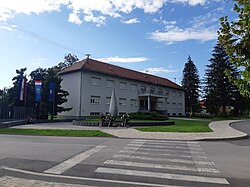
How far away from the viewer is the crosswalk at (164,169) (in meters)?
5.62

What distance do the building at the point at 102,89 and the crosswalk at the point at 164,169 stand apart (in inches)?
1058

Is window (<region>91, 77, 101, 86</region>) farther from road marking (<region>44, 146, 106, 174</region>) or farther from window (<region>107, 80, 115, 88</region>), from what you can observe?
road marking (<region>44, 146, 106, 174</region>)

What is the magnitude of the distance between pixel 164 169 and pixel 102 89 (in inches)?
1256

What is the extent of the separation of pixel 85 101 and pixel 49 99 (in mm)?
6505

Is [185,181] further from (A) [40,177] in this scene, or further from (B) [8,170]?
(B) [8,170]

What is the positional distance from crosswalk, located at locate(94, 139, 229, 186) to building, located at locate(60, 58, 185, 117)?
26883 mm

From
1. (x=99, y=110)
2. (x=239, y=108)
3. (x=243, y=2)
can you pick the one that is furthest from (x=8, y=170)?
(x=239, y=108)

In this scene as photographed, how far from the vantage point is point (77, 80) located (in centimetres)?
3547

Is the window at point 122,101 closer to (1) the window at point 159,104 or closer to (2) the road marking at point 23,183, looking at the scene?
(1) the window at point 159,104

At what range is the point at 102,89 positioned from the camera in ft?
125

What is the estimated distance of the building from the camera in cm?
3512

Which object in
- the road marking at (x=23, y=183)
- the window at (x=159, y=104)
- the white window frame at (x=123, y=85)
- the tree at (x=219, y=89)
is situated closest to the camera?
the road marking at (x=23, y=183)

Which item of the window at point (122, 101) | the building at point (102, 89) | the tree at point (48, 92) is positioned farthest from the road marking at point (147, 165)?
the window at point (122, 101)

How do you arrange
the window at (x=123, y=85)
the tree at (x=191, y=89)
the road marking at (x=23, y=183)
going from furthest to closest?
the tree at (x=191, y=89), the window at (x=123, y=85), the road marking at (x=23, y=183)
